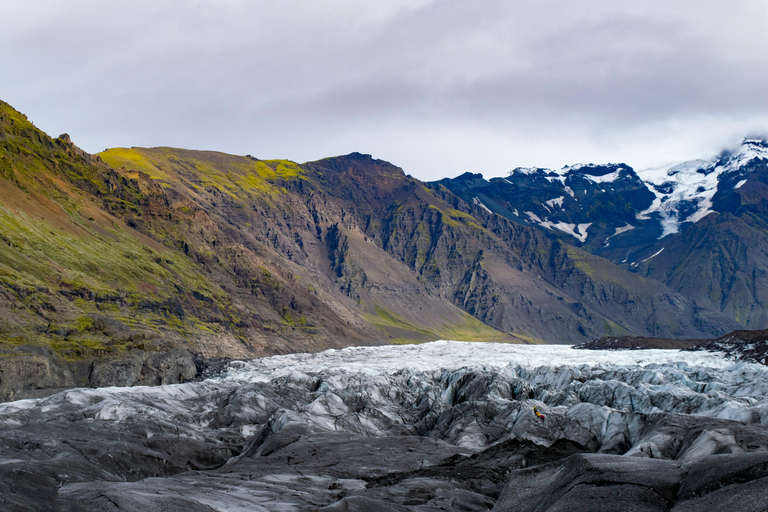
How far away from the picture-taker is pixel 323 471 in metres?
54.8

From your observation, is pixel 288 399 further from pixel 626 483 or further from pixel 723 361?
pixel 723 361

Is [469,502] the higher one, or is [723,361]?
[469,502]

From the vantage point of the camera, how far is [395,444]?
6931 centimetres

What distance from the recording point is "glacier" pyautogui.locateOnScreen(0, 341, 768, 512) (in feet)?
97.1

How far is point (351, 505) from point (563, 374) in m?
92.1

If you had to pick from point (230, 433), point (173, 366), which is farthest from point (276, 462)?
point (173, 366)

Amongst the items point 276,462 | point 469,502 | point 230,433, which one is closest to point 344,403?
point 230,433

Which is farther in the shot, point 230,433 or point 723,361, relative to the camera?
point 723,361

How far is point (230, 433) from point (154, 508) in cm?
5357

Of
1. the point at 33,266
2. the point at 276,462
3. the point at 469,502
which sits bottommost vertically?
the point at 276,462

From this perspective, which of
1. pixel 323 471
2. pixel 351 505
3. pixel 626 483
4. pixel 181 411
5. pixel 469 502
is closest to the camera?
pixel 626 483

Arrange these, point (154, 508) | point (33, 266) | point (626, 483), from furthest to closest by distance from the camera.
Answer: point (33, 266) < point (154, 508) < point (626, 483)

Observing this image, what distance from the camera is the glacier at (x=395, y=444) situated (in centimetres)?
2961

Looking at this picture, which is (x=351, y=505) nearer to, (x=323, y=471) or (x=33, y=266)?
(x=323, y=471)
